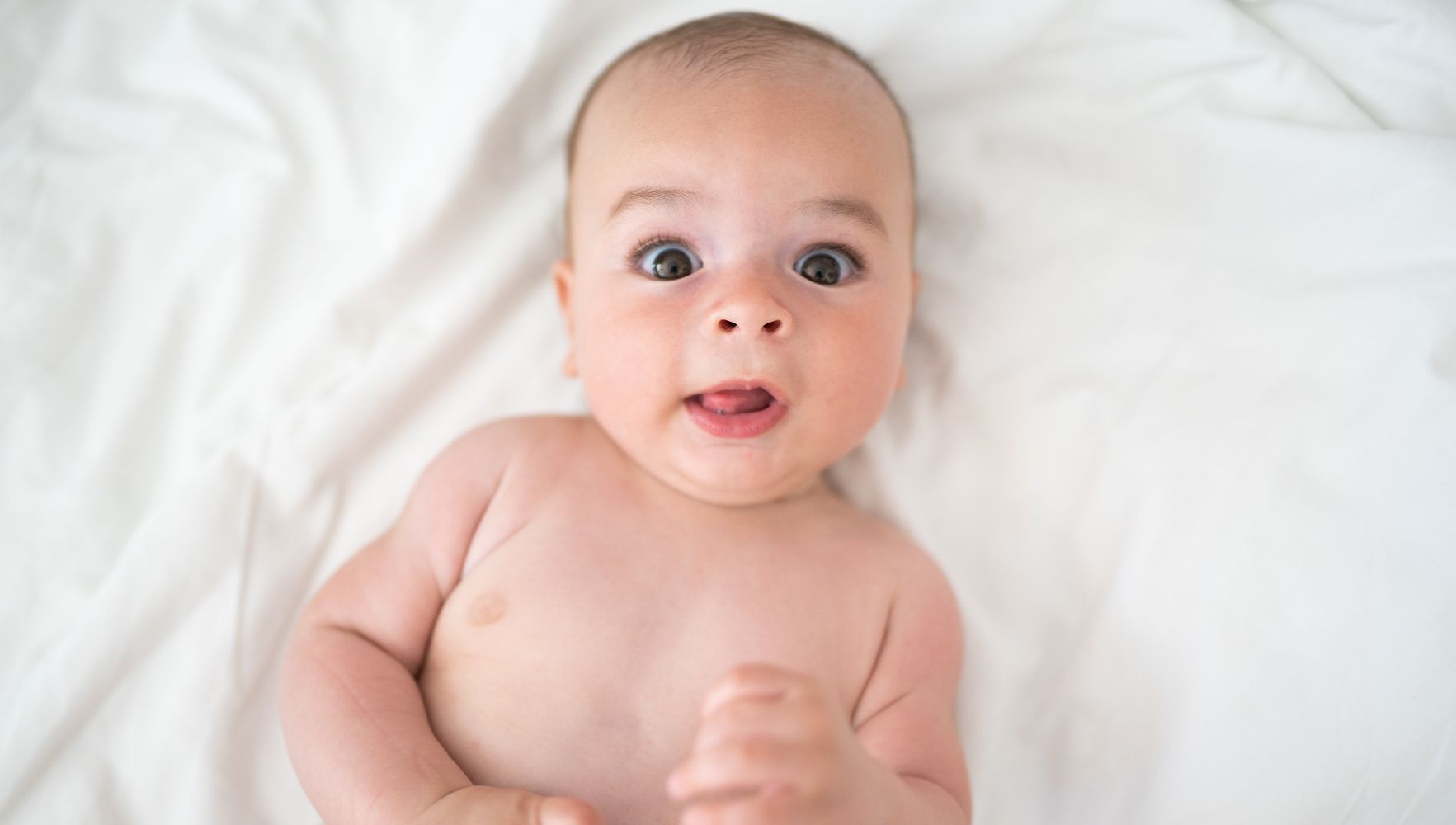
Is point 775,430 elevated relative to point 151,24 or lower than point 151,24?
A: lower

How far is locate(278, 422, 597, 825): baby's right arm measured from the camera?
1.32m

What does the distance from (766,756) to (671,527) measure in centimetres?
60

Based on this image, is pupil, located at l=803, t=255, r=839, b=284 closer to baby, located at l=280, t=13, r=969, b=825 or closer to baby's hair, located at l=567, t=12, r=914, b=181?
baby, located at l=280, t=13, r=969, b=825

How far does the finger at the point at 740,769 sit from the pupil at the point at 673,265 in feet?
2.36

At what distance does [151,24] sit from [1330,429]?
7.13 feet

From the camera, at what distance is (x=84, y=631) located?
5.14ft

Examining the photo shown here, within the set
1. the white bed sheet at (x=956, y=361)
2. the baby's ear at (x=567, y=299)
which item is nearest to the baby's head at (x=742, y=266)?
the baby's ear at (x=567, y=299)

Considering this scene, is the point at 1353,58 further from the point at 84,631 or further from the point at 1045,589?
the point at 84,631

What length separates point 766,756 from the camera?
1017 mm

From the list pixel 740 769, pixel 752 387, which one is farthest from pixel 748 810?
pixel 752 387

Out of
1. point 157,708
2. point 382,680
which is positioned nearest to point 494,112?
point 382,680

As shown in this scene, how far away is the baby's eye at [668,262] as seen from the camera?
149cm

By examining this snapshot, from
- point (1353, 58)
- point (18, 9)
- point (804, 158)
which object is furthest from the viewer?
point (18, 9)

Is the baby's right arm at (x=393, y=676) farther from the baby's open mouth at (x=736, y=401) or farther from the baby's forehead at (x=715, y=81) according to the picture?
the baby's forehead at (x=715, y=81)
